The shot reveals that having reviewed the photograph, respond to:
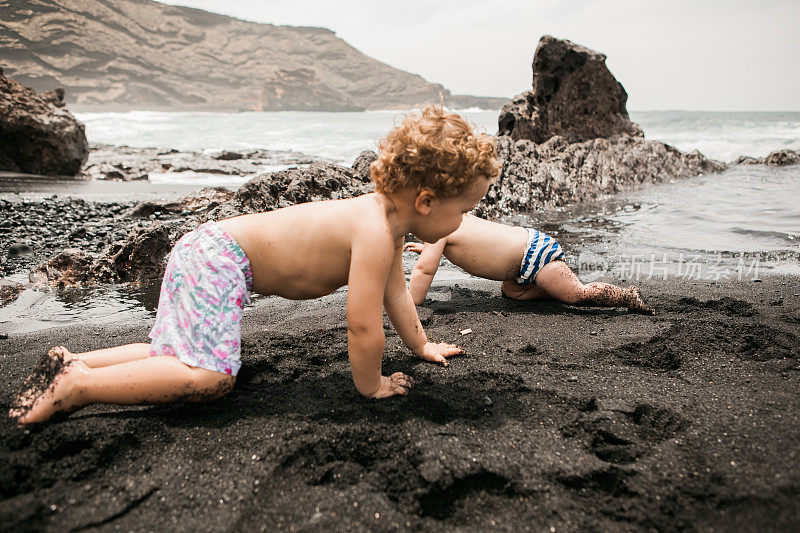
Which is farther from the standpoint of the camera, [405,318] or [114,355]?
[405,318]

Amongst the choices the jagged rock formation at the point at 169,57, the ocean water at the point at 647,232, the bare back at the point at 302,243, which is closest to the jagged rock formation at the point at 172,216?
the ocean water at the point at 647,232

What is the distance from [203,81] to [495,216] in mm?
113896

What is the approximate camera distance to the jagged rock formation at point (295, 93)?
10406 centimetres

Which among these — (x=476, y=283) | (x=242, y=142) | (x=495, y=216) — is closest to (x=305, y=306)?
(x=476, y=283)

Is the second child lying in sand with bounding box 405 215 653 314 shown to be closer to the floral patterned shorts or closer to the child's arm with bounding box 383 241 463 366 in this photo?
the child's arm with bounding box 383 241 463 366

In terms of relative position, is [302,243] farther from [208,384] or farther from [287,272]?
[208,384]

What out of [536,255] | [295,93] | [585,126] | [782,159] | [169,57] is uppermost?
[169,57]

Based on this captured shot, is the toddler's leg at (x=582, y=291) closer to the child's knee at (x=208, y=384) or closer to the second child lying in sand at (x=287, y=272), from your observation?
the second child lying in sand at (x=287, y=272)

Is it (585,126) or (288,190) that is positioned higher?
(585,126)

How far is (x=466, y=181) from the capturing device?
2.04m

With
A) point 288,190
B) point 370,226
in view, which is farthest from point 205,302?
point 288,190

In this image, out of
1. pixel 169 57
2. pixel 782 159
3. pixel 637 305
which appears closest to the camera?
pixel 637 305

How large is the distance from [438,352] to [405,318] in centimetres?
29

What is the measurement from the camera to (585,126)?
11.8 meters
